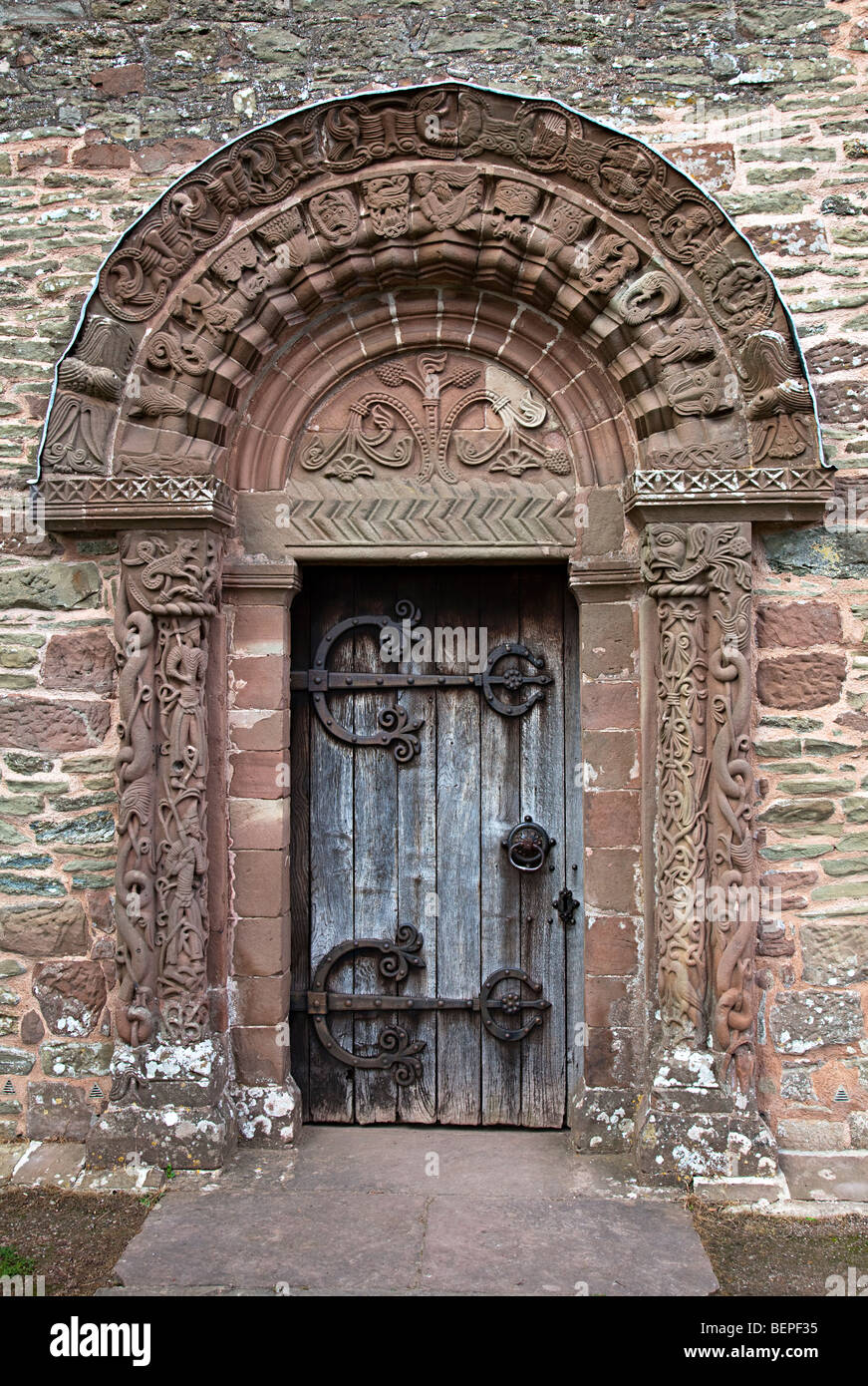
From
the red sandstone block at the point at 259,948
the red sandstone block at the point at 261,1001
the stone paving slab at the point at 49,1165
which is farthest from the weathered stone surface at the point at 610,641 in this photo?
the stone paving slab at the point at 49,1165

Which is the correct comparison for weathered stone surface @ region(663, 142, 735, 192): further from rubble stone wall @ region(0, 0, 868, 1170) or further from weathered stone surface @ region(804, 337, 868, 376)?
weathered stone surface @ region(804, 337, 868, 376)

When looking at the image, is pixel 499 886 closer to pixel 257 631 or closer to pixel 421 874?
pixel 421 874

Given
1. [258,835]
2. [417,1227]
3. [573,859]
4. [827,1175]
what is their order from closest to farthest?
[417,1227] < [827,1175] < [258,835] < [573,859]

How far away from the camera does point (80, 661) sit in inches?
161

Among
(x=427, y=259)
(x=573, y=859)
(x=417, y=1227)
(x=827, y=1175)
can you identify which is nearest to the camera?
(x=417, y=1227)

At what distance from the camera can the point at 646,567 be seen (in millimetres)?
3898

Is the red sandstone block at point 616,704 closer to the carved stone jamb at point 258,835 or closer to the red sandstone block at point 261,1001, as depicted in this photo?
the carved stone jamb at point 258,835

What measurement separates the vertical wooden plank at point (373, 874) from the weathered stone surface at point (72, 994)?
1051 mm

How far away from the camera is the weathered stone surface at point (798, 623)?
3920 millimetres

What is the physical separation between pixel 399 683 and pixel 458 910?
988mm

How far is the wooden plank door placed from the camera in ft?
14.1

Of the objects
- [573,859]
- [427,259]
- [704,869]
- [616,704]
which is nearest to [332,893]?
[573,859]

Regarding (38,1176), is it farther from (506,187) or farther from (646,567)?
(506,187)

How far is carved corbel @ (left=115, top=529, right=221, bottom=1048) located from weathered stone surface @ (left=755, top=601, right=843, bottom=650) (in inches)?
84.4
